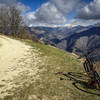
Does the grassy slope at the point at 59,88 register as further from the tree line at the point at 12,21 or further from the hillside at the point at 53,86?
the tree line at the point at 12,21

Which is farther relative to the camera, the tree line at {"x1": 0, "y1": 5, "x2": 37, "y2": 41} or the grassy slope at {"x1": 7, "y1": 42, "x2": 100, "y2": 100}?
the tree line at {"x1": 0, "y1": 5, "x2": 37, "y2": 41}

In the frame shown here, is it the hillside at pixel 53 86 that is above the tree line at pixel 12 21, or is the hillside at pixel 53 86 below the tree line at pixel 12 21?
below

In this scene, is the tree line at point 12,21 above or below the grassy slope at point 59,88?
above

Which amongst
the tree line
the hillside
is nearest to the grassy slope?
the hillside

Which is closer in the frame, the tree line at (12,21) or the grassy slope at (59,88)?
the grassy slope at (59,88)

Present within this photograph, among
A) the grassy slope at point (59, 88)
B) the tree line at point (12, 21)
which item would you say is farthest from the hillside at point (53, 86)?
the tree line at point (12, 21)

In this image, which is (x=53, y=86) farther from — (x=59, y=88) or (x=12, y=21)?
(x=12, y=21)

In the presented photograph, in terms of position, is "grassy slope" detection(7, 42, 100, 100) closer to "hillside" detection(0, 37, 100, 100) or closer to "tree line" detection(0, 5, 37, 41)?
"hillside" detection(0, 37, 100, 100)

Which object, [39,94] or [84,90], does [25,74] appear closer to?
[39,94]

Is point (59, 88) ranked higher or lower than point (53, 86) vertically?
lower

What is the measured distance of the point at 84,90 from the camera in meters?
9.53

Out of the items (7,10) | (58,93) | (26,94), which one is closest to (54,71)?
(58,93)

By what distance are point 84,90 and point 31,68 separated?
7253 mm

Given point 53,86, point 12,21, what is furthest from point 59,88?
point 12,21
